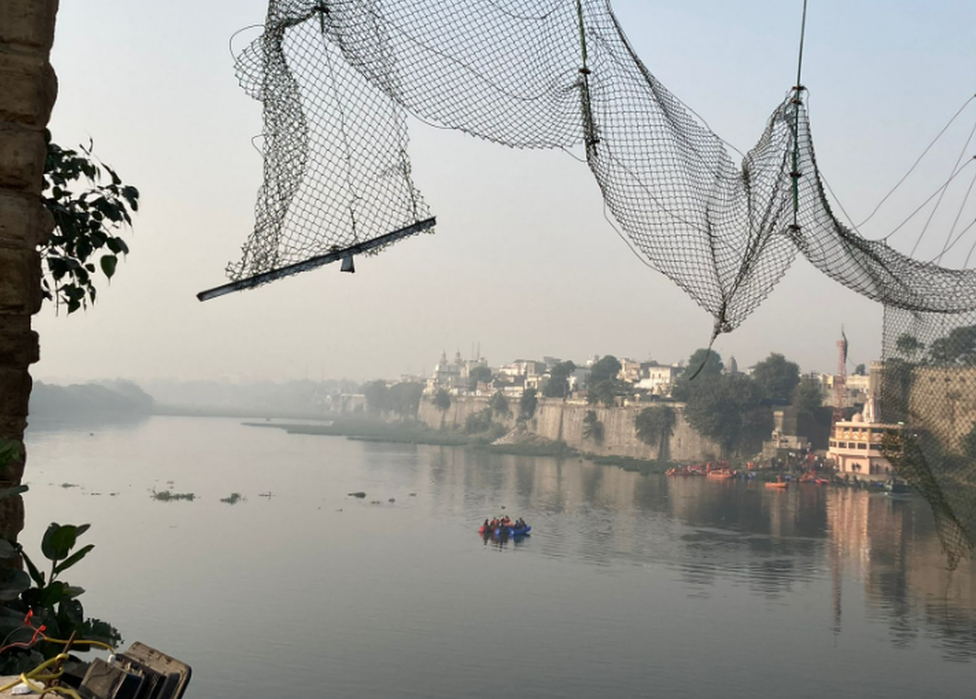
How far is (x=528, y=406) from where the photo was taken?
175 ft

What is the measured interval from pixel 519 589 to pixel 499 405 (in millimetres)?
38765

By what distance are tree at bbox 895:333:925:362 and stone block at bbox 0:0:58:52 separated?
229cm

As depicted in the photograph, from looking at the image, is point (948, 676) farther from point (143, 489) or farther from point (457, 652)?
point (143, 489)

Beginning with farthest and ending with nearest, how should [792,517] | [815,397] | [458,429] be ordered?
[458,429], [815,397], [792,517]

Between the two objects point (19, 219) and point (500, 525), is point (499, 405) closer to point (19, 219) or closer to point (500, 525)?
point (500, 525)

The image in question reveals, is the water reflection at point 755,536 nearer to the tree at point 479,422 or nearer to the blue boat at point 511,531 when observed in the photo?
the blue boat at point 511,531

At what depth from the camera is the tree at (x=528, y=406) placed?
5309 cm

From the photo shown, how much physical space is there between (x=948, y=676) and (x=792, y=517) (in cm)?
1368

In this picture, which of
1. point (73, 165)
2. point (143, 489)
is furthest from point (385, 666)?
point (143, 489)

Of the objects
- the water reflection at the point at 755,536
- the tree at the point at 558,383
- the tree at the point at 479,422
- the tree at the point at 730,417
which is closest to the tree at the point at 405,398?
the tree at the point at 479,422

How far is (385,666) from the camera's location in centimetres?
1237

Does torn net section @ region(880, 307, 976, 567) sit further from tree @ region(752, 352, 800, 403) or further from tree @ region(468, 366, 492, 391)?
tree @ region(468, 366, 492, 391)

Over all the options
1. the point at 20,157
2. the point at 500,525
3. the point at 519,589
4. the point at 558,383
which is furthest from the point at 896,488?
the point at 20,157

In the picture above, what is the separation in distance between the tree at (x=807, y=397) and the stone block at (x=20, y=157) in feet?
136
